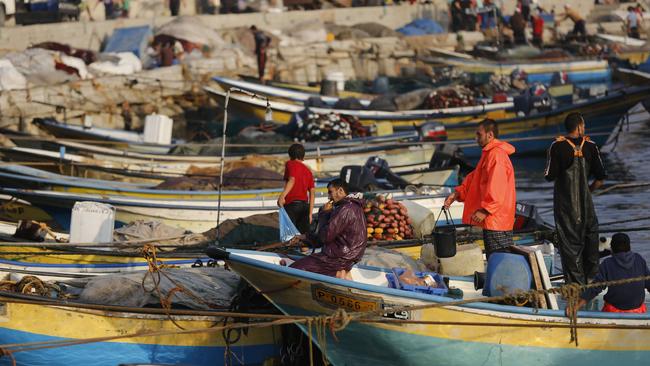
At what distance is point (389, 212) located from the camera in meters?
13.3

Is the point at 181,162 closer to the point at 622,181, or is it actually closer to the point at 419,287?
the point at 622,181

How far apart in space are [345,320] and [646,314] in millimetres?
2521

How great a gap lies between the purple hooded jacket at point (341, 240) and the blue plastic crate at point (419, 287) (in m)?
0.44

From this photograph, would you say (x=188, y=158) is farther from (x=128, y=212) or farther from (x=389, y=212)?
(x=389, y=212)

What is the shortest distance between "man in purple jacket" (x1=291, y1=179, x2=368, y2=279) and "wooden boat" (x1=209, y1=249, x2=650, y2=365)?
479mm

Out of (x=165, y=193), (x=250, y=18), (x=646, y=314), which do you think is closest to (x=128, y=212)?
(x=165, y=193)

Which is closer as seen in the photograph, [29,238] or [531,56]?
[29,238]

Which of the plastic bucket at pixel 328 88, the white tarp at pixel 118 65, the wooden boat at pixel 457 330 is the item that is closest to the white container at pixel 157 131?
the plastic bucket at pixel 328 88

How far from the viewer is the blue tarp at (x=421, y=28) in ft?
125

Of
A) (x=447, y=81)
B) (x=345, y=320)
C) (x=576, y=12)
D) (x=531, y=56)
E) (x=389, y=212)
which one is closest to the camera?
(x=345, y=320)

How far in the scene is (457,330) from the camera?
364 inches

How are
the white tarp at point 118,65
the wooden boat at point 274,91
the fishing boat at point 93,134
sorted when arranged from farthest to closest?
the white tarp at point 118,65, the wooden boat at point 274,91, the fishing boat at point 93,134

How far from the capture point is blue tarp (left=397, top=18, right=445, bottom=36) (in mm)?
38125

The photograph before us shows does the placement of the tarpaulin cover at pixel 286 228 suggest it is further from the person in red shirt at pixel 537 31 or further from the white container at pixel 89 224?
the person in red shirt at pixel 537 31
